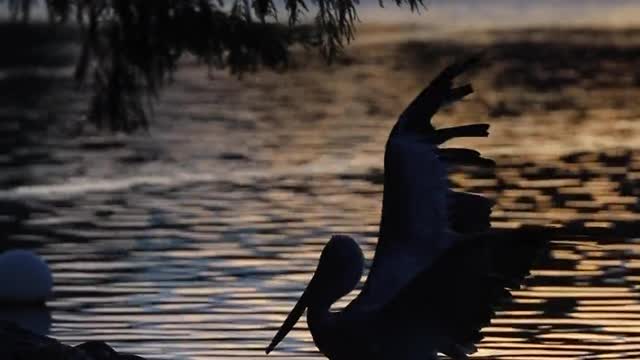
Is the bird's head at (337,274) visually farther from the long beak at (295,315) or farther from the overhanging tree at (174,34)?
the overhanging tree at (174,34)

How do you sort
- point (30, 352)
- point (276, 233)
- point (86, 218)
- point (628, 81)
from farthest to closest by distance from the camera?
point (628, 81)
point (86, 218)
point (276, 233)
point (30, 352)

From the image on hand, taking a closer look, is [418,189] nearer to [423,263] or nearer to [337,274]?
[423,263]

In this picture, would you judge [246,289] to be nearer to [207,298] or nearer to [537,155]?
[207,298]

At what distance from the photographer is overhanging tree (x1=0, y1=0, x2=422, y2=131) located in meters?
13.7

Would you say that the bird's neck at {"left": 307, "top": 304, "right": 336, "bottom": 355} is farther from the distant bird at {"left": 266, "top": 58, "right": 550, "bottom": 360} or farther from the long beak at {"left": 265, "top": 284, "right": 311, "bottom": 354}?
the long beak at {"left": 265, "top": 284, "right": 311, "bottom": 354}

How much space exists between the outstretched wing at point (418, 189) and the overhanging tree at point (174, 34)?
359cm

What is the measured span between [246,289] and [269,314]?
1.21 meters

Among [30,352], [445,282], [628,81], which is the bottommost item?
[628,81]

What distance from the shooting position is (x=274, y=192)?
81.2 feet

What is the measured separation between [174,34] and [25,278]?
3918 mm

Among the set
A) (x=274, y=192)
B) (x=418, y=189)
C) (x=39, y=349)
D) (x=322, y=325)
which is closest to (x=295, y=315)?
(x=322, y=325)

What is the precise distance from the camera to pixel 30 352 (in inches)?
460

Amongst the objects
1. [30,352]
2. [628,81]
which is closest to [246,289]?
[30,352]

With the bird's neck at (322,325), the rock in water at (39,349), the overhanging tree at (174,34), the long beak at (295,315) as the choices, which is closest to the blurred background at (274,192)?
the overhanging tree at (174,34)
